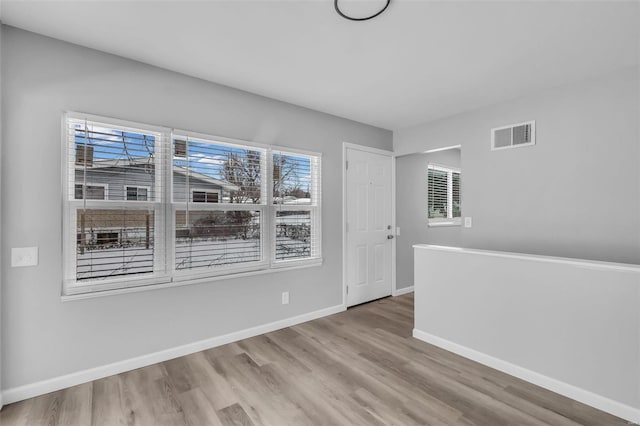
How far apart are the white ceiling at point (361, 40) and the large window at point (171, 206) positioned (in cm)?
64

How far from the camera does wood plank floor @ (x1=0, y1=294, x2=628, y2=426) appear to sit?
6.24 ft

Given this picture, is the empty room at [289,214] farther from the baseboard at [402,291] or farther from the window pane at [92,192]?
the baseboard at [402,291]

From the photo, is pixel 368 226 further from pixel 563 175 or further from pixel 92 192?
pixel 92 192

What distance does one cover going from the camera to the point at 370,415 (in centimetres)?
193

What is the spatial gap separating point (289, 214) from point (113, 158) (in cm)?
175

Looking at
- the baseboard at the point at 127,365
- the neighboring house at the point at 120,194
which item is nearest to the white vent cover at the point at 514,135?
the baseboard at the point at 127,365

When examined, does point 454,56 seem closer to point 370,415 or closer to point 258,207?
point 258,207

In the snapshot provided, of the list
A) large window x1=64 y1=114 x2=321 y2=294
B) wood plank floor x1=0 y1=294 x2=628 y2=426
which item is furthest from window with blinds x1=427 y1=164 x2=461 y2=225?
wood plank floor x1=0 y1=294 x2=628 y2=426

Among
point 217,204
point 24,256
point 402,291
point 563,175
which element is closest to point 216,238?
point 217,204

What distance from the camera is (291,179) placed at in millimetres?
3492

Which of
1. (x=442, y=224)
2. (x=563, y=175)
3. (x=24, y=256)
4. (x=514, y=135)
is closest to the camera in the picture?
(x=24, y=256)

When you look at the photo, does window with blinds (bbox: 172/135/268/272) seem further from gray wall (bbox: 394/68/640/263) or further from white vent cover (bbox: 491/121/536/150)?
white vent cover (bbox: 491/121/536/150)

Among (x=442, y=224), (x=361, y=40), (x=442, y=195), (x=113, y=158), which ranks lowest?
(x=442, y=224)

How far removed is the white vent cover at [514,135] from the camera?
312cm
